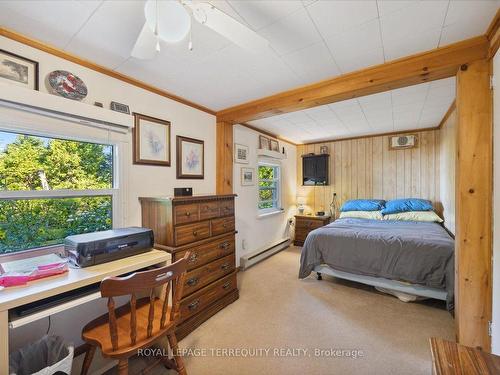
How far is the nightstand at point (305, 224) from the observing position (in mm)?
4543

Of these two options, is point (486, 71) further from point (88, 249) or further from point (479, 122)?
point (88, 249)

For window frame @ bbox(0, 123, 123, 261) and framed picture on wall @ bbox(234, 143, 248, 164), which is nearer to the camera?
window frame @ bbox(0, 123, 123, 261)

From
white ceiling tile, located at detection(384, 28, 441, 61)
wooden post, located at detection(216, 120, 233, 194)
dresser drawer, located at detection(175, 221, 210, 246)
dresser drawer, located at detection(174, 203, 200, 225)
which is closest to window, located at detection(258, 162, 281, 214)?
wooden post, located at detection(216, 120, 233, 194)

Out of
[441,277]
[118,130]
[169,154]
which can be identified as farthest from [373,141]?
[118,130]

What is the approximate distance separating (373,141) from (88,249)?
485 centimetres

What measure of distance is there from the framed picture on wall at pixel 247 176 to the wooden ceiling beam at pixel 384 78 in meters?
1.15

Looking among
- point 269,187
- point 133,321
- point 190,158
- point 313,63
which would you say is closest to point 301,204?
point 269,187

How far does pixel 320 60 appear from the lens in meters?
1.77

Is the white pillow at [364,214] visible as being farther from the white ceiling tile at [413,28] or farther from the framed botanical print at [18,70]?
the framed botanical print at [18,70]

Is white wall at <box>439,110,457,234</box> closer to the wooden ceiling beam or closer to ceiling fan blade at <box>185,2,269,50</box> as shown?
the wooden ceiling beam

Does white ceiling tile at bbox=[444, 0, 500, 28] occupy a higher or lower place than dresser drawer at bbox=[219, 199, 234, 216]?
higher

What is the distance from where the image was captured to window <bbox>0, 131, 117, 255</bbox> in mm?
1486

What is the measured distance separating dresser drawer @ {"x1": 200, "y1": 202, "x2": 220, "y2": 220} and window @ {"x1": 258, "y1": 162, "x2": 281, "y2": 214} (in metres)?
1.94

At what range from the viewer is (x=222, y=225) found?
94.9 inches
